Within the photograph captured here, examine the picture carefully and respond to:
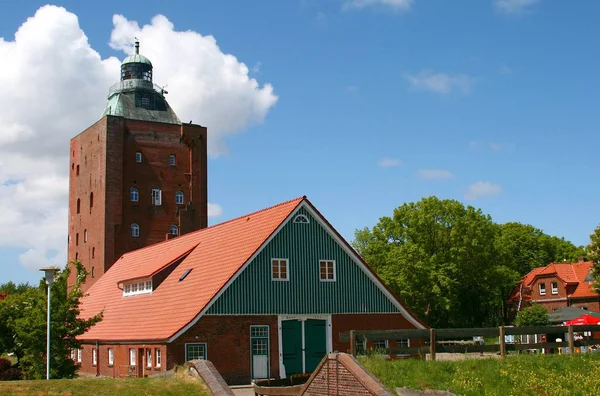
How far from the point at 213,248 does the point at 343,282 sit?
6595 mm

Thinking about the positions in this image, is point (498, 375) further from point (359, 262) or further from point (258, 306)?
point (359, 262)

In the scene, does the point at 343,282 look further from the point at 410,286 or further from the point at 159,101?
the point at 159,101

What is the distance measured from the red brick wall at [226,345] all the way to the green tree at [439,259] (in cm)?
3534

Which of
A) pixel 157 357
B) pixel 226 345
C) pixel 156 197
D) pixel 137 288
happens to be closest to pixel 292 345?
Result: pixel 226 345

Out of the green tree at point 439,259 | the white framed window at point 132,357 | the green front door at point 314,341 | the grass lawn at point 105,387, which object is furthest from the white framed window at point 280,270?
the green tree at point 439,259

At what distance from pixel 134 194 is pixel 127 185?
1.10m

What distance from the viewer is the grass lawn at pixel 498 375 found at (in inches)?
725

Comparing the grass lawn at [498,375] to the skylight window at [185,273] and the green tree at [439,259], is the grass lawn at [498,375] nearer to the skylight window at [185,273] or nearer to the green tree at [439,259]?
the skylight window at [185,273]

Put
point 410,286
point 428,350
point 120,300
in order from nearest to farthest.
→ 1. point 428,350
2. point 120,300
3. point 410,286

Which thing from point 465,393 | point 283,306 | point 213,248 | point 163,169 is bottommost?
point 465,393

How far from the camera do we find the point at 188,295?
33188 mm

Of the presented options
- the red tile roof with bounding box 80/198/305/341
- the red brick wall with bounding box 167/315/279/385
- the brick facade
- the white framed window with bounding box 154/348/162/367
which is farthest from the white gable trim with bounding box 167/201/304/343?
the brick facade

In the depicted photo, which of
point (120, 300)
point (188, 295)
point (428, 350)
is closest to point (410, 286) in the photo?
point (120, 300)

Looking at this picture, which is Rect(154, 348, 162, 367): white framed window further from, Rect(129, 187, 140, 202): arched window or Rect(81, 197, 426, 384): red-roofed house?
Rect(129, 187, 140, 202): arched window
